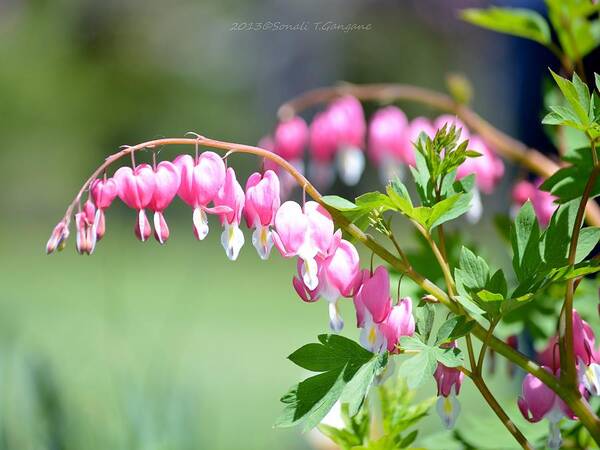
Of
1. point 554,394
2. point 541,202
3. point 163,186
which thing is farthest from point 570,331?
point 541,202

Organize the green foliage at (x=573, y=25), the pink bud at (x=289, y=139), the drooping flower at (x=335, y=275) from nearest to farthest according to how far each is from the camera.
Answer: the drooping flower at (x=335, y=275) < the green foliage at (x=573, y=25) < the pink bud at (x=289, y=139)

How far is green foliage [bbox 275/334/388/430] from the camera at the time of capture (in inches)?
30.3

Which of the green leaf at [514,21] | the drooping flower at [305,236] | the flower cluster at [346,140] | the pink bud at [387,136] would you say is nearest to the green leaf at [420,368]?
the drooping flower at [305,236]

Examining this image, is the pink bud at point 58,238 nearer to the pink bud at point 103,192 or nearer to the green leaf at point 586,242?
the pink bud at point 103,192

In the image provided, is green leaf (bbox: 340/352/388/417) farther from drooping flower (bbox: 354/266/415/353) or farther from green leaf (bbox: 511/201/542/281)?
green leaf (bbox: 511/201/542/281)

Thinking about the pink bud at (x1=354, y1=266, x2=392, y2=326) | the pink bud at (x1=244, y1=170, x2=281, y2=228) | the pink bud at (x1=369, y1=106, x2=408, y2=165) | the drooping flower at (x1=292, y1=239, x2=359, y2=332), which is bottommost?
the pink bud at (x1=354, y1=266, x2=392, y2=326)

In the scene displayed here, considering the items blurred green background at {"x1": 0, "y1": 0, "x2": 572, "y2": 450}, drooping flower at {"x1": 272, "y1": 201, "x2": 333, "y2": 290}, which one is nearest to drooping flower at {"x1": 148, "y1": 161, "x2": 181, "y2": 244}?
drooping flower at {"x1": 272, "y1": 201, "x2": 333, "y2": 290}

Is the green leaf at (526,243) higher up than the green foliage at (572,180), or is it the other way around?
the green foliage at (572,180)

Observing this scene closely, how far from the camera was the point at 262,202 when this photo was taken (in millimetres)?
852

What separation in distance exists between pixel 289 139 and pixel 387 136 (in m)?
0.19

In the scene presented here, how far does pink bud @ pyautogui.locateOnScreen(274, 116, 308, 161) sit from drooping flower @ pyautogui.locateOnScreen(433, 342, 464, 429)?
2.84 ft

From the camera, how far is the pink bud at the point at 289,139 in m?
1.66

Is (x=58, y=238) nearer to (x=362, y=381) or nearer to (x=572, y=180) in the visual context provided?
(x=362, y=381)

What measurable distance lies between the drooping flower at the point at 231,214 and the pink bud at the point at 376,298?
116mm
